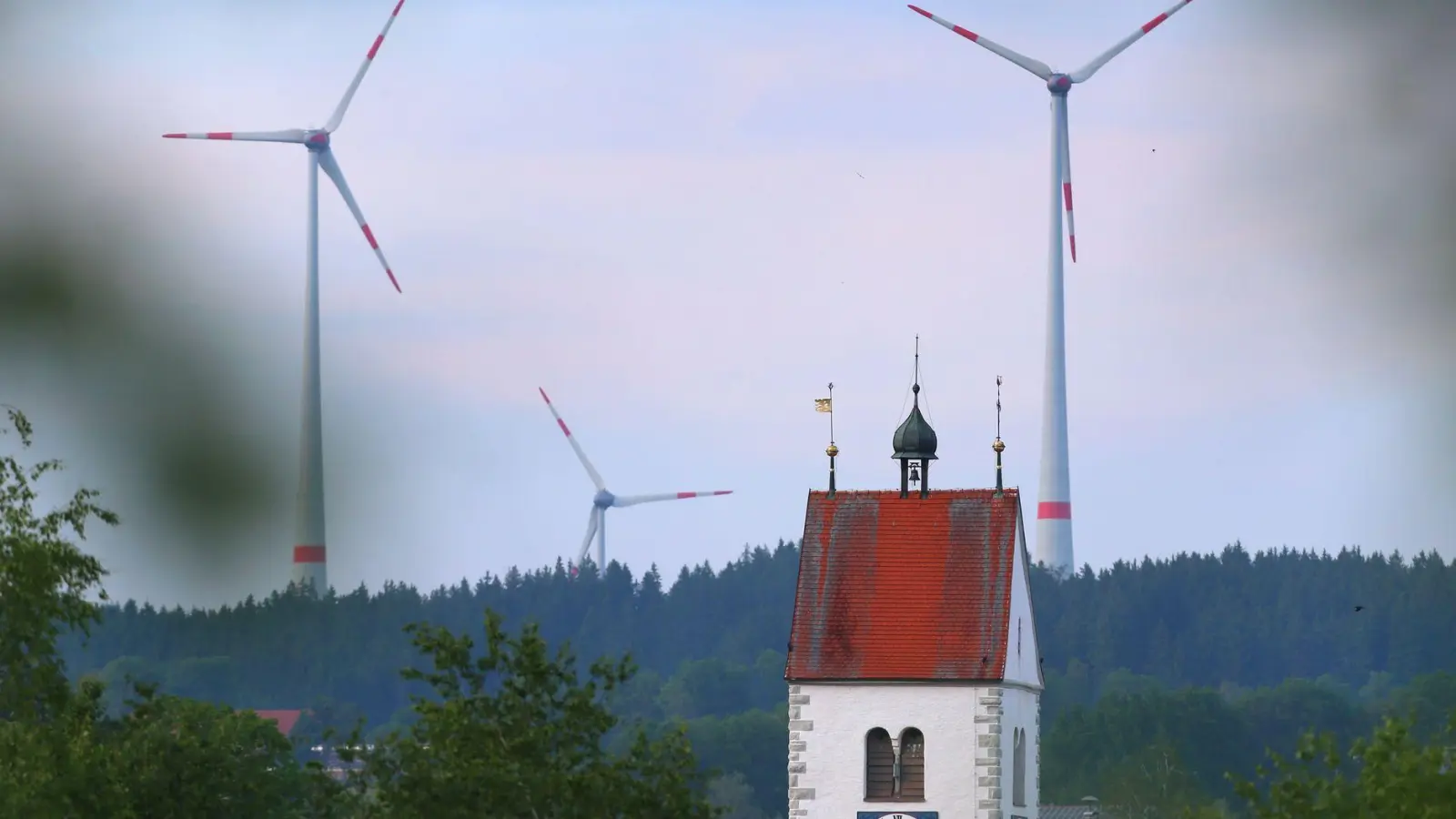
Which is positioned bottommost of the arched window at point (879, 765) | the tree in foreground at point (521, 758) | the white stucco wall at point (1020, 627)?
the tree in foreground at point (521, 758)

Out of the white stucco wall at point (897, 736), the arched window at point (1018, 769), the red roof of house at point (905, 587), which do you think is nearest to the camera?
the white stucco wall at point (897, 736)

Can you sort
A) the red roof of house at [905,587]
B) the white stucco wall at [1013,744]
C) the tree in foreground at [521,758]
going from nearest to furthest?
the tree in foreground at [521,758] → the red roof of house at [905,587] → the white stucco wall at [1013,744]

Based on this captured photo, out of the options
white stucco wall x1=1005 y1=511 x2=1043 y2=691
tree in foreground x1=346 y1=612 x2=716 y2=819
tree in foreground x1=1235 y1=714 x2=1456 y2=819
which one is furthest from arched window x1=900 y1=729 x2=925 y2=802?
tree in foreground x1=346 y1=612 x2=716 y2=819

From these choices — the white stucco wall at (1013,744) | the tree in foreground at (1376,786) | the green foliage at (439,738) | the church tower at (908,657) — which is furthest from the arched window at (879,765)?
the green foliage at (439,738)

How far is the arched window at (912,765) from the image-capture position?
9481 cm

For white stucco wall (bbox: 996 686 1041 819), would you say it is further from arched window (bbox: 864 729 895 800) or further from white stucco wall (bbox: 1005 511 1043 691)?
arched window (bbox: 864 729 895 800)

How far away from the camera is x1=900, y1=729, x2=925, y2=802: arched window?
94812 mm

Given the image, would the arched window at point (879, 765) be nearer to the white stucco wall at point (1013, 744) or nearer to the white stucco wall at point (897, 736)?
the white stucco wall at point (897, 736)

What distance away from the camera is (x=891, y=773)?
9500 cm

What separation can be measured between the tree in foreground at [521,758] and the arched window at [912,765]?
25235mm

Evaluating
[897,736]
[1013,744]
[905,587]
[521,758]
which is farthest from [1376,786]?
[905,587]

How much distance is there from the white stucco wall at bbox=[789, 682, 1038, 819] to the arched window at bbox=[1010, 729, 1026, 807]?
1.33 m

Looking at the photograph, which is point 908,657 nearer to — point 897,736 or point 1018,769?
point 897,736

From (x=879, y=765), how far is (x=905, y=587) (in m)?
4.59
